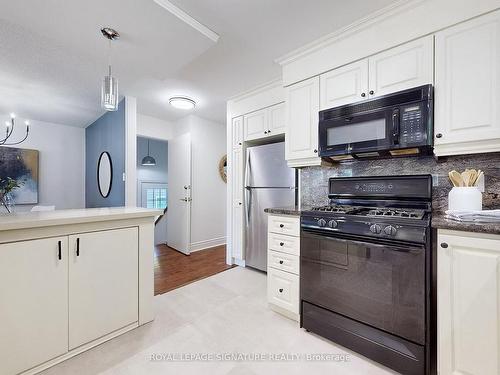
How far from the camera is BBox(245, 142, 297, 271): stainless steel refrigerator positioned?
2738mm

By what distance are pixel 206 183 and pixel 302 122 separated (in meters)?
2.51

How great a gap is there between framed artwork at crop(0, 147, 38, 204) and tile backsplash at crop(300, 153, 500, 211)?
4957 millimetres

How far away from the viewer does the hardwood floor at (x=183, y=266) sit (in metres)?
2.74

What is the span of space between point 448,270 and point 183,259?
3336mm

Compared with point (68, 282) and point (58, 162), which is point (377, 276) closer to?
point (68, 282)

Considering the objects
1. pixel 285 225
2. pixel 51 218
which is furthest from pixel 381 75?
pixel 51 218

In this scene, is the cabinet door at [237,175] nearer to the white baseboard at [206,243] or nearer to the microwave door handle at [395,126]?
the white baseboard at [206,243]

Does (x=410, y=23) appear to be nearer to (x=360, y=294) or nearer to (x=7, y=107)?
(x=360, y=294)

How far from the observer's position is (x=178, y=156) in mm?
4254

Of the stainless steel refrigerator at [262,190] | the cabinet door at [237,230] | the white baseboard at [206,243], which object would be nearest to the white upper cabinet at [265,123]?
the stainless steel refrigerator at [262,190]

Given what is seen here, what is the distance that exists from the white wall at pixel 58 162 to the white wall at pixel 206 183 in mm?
2318

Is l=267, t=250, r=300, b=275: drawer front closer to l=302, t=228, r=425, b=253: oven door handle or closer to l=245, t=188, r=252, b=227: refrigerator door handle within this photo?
l=302, t=228, r=425, b=253: oven door handle

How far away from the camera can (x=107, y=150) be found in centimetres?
383

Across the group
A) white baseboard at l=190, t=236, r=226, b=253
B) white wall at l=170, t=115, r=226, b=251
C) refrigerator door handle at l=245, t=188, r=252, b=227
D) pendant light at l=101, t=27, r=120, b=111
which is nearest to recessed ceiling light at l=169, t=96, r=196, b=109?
white wall at l=170, t=115, r=226, b=251
